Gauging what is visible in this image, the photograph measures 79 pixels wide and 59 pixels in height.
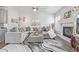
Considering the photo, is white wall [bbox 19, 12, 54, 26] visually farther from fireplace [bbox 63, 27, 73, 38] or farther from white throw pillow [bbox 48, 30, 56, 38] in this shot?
fireplace [bbox 63, 27, 73, 38]

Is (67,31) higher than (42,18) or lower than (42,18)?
lower

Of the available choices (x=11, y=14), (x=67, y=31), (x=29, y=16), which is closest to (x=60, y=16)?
(x=67, y=31)

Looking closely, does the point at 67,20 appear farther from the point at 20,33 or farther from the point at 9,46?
the point at 9,46

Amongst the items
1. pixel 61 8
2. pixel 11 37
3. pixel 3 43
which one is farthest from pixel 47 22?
pixel 3 43

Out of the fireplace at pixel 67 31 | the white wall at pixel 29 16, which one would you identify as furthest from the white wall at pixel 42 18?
the fireplace at pixel 67 31

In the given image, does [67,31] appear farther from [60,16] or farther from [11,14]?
[11,14]

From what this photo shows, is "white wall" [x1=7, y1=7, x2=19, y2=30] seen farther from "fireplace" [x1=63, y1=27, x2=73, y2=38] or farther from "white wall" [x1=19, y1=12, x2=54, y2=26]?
"fireplace" [x1=63, y1=27, x2=73, y2=38]

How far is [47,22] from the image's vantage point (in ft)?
6.55

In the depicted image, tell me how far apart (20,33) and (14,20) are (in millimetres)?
232

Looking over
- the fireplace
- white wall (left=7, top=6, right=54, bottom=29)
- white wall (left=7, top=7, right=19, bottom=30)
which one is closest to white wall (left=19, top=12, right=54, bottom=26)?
white wall (left=7, top=6, right=54, bottom=29)

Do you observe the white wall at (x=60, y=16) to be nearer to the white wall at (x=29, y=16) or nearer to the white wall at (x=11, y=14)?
the white wall at (x=29, y=16)

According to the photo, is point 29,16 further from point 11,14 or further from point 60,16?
point 60,16

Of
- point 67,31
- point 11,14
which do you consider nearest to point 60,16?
point 67,31

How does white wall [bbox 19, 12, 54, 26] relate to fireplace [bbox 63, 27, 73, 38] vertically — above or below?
above
